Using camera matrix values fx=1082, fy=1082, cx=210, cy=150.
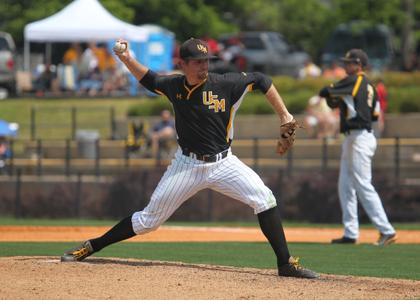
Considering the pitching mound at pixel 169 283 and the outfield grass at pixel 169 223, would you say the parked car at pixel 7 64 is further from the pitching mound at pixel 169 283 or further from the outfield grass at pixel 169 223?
the pitching mound at pixel 169 283

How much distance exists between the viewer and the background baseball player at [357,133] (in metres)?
13.1

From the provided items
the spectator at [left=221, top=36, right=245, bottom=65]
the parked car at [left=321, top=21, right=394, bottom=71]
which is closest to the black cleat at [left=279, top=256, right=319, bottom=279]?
the spectator at [left=221, top=36, right=245, bottom=65]

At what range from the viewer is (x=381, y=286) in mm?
8969

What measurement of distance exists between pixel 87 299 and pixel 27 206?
41.7 ft

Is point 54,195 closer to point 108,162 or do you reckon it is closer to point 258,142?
point 108,162

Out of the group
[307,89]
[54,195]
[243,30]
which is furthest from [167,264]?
[243,30]

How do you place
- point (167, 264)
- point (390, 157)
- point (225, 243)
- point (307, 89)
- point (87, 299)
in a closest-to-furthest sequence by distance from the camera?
point (87, 299) → point (167, 264) → point (225, 243) → point (390, 157) → point (307, 89)

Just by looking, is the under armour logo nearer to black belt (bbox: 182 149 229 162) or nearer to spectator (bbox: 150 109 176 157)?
black belt (bbox: 182 149 229 162)

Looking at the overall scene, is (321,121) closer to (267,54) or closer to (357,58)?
(357,58)

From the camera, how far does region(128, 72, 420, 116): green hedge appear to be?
24094 mm

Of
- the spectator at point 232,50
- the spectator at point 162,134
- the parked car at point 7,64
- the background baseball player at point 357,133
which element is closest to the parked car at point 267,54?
the spectator at point 232,50

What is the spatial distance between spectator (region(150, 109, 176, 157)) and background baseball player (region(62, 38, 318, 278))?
11988 millimetres

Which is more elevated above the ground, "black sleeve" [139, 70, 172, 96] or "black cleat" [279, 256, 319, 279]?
"black sleeve" [139, 70, 172, 96]

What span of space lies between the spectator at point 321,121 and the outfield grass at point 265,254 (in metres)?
Result: 8.58
